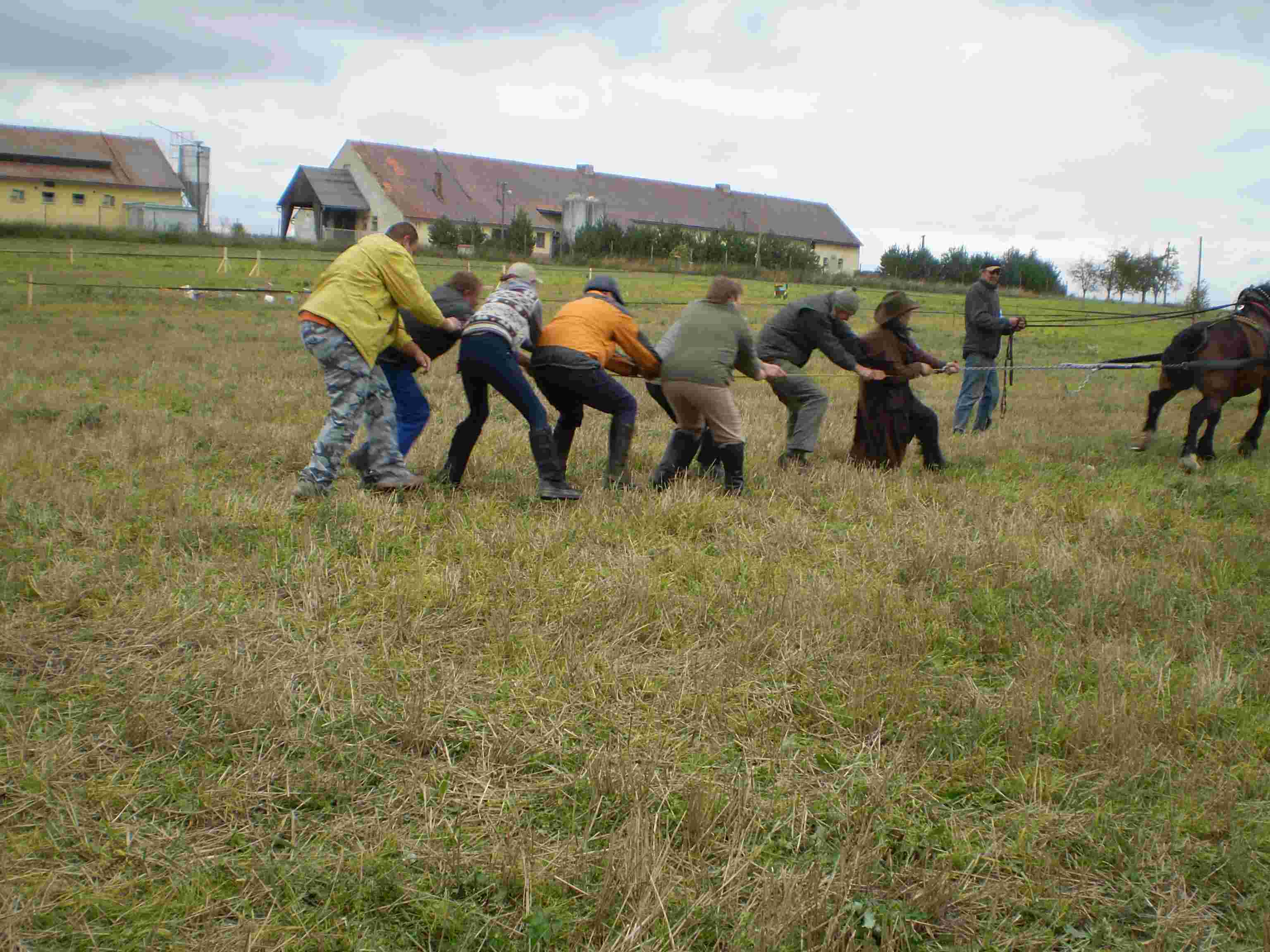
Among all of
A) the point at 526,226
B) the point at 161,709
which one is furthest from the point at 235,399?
the point at 526,226

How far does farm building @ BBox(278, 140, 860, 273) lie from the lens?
2362 inches

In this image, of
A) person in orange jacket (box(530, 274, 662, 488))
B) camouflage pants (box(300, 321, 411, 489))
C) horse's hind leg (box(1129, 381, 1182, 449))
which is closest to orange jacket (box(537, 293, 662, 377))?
person in orange jacket (box(530, 274, 662, 488))

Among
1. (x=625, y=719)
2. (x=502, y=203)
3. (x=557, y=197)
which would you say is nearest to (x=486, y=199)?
(x=502, y=203)

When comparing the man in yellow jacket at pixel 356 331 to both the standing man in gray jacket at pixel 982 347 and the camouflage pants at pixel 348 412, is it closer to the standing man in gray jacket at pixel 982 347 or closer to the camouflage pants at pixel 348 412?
the camouflage pants at pixel 348 412

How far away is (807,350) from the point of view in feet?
29.0

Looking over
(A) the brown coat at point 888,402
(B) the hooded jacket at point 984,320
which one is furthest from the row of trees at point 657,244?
(A) the brown coat at point 888,402

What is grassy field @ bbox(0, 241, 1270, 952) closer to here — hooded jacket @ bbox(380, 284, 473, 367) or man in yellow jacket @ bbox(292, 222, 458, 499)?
man in yellow jacket @ bbox(292, 222, 458, 499)

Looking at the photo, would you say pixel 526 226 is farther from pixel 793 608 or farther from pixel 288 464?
pixel 793 608

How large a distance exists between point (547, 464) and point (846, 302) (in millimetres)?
3108

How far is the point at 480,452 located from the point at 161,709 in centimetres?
511

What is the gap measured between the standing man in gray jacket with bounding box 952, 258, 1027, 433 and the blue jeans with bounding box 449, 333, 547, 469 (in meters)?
5.93

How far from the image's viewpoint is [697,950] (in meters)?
2.67

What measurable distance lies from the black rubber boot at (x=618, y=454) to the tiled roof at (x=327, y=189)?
56.6 meters

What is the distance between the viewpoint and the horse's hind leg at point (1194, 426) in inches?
368
